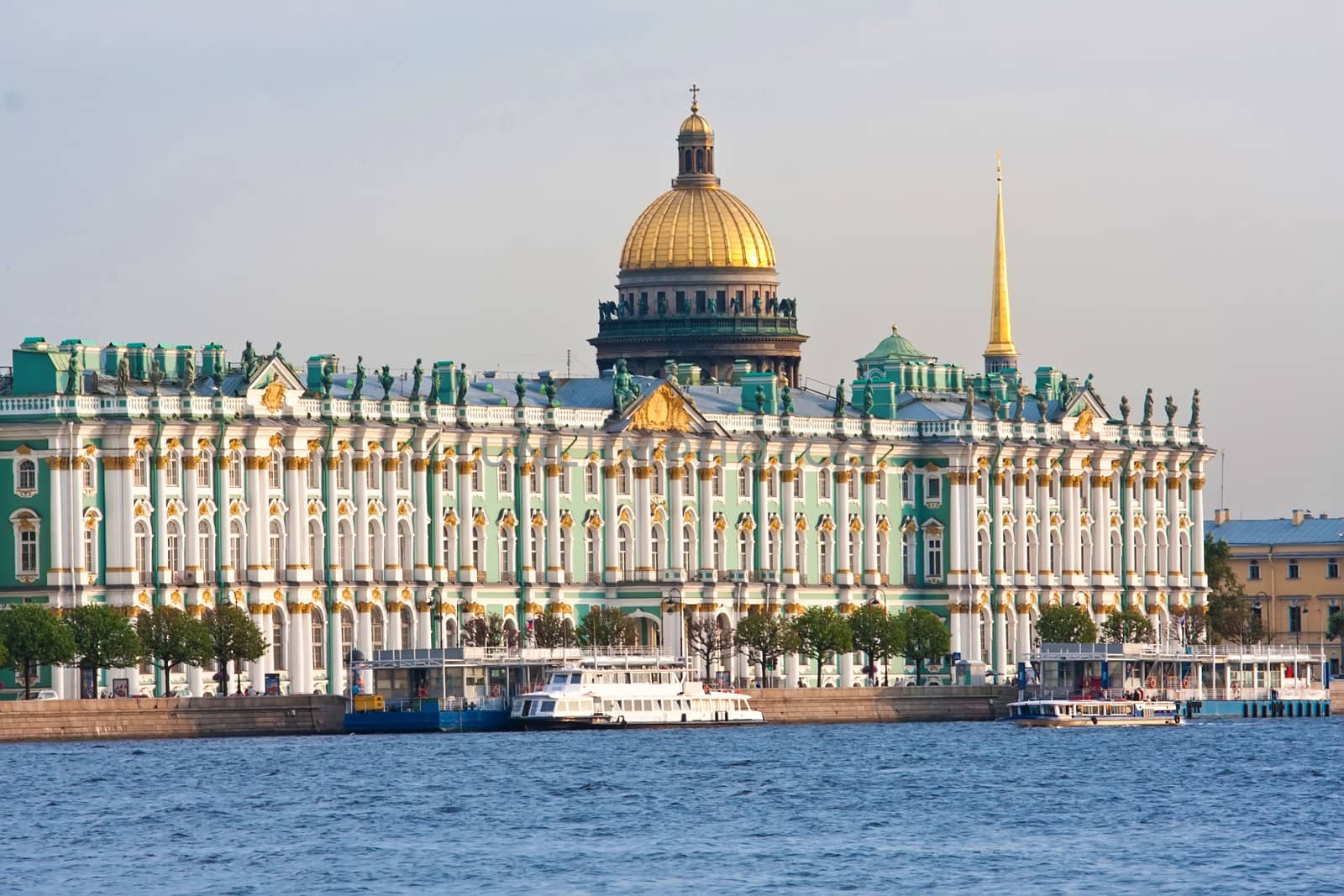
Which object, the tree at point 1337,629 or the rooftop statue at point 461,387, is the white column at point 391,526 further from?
the tree at point 1337,629

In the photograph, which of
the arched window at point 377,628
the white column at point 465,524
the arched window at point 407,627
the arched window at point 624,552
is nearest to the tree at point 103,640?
the arched window at point 377,628

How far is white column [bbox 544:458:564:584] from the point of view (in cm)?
13088

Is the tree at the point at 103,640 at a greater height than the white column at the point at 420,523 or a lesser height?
lesser

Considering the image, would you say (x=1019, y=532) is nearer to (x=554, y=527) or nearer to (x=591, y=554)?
(x=591, y=554)

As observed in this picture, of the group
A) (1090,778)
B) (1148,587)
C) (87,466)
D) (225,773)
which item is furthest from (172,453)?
(1148,587)

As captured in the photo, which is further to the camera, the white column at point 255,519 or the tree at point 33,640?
the white column at point 255,519

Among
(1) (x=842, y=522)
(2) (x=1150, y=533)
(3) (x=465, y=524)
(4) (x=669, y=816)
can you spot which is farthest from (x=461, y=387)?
(4) (x=669, y=816)

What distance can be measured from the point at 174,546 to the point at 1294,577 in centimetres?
6653

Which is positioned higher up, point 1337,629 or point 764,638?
point 1337,629

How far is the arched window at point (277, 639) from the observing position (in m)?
121

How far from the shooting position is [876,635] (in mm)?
132625

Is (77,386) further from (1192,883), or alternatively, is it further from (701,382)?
(1192,883)

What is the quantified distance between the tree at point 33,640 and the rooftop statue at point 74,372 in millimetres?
7022

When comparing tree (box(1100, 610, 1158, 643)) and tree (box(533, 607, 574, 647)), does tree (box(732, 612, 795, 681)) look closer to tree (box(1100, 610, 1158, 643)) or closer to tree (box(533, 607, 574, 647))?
tree (box(533, 607, 574, 647))
